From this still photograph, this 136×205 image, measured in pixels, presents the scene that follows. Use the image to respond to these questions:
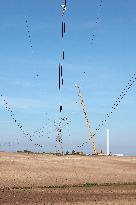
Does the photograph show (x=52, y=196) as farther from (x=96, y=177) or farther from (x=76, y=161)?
(x=76, y=161)

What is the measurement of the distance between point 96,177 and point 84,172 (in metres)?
4.84

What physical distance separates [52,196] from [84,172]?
2651cm

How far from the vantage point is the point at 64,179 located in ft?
179

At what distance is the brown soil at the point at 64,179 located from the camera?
35.8 meters

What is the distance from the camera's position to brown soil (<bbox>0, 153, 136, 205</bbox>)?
35750 millimetres

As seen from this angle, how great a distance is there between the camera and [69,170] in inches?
2534

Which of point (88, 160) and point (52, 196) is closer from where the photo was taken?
point (52, 196)

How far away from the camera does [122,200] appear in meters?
35.5

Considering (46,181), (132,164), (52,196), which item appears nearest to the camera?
(52,196)

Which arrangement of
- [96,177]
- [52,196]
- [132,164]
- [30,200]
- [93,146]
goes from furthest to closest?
1. [93,146]
2. [132,164]
3. [96,177]
4. [52,196]
5. [30,200]

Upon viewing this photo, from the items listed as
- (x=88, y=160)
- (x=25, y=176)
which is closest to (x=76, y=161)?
(x=88, y=160)

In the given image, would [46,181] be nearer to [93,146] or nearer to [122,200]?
[122,200]

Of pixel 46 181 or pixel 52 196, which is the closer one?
pixel 52 196

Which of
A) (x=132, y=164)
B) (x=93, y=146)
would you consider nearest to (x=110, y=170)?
(x=132, y=164)
